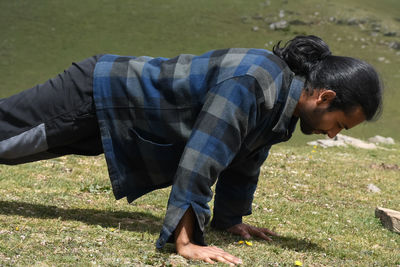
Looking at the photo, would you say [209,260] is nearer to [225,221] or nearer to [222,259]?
[222,259]

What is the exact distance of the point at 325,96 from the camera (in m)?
3.18

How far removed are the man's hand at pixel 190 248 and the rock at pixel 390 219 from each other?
2.37 meters

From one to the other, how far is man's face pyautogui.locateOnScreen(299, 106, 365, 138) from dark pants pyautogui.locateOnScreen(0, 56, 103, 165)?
1435 mm

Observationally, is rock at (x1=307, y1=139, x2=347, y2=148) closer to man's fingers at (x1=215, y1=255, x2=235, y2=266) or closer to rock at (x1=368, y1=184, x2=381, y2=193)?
rock at (x1=368, y1=184, x2=381, y2=193)

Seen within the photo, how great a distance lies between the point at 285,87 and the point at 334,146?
8579 millimetres

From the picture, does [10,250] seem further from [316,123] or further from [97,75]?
[316,123]

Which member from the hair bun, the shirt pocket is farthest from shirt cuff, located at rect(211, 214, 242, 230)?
the hair bun

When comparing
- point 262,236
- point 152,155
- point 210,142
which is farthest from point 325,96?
point 262,236

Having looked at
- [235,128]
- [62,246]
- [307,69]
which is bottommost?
[62,246]

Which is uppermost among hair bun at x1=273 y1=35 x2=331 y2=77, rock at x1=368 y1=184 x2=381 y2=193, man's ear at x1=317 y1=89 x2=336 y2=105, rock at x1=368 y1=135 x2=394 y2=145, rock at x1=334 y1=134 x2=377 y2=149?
hair bun at x1=273 y1=35 x2=331 y2=77

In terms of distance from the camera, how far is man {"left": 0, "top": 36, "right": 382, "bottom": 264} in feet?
10.2

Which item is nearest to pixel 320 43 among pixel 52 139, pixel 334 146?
pixel 52 139

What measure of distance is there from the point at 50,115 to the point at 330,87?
6.12 feet

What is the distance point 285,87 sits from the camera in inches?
128
